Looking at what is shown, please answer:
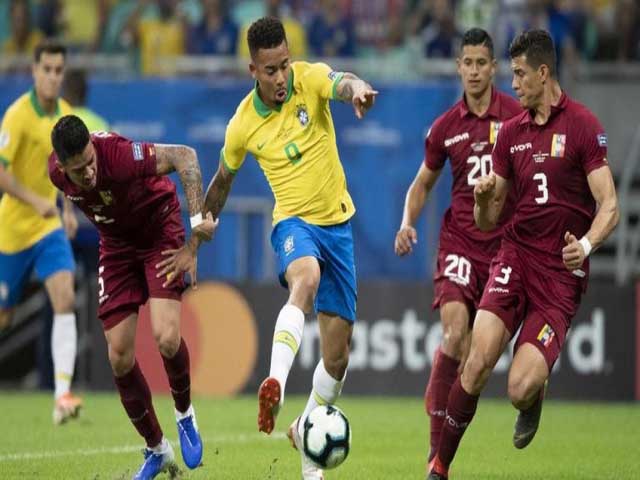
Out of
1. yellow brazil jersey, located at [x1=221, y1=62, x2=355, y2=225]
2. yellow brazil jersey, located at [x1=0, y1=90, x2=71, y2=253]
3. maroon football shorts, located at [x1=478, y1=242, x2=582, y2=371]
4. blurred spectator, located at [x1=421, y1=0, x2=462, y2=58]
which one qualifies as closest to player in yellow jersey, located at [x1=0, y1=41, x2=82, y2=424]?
yellow brazil jersey, located at [x1=0, y1=90, x2=71, y2=253]

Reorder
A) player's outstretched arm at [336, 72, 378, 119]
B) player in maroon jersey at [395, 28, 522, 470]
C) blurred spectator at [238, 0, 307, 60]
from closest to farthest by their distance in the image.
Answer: player's outstretched arm at [336, 72, 378, 119], player in maroon jersey at [395, 28, 522, 470], blurred spectator at [238, 0, 307, 60]

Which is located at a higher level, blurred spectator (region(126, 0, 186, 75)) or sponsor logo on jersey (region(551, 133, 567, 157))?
sponsor logo on jersey (region(551, 133, 567, 157))

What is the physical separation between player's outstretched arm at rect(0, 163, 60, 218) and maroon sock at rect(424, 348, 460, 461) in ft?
13.7

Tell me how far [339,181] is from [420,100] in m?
8.81

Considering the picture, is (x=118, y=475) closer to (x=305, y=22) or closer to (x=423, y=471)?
(x=423, y=471)

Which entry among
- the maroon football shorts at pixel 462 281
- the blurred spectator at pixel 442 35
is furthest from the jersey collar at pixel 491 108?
the blurred spectator at pixel 442 35

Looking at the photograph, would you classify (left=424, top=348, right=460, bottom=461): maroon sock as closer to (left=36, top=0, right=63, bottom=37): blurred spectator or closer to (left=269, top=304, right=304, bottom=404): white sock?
(left=269, top=304, right=304, bottom=404): white sock

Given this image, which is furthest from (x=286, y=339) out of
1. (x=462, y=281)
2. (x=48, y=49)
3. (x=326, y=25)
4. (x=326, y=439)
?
(x=326, y=25)

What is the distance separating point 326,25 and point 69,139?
11.1 m

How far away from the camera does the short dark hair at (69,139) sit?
9109mm

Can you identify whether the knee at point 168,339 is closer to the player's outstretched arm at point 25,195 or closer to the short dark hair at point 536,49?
the short dark hair at point 536,49

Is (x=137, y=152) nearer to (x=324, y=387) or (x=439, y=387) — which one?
(x=324, y=387)

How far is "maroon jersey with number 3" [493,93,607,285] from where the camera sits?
9172mm

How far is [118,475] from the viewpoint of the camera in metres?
9.93
